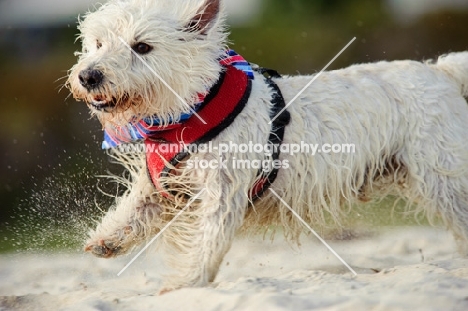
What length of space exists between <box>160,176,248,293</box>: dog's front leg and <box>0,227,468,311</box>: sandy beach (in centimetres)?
14

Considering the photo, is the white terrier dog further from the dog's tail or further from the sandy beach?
the sandy beach

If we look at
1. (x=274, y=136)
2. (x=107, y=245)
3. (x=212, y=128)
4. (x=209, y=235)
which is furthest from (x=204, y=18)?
(x=107, y=245)

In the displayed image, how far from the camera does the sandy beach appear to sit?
4.51 m

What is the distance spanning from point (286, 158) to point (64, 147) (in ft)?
19.2

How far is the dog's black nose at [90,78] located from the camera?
4801 mm

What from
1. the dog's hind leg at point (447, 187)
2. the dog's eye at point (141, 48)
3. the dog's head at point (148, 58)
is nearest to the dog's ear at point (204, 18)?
the dog's head at point (148, 58)

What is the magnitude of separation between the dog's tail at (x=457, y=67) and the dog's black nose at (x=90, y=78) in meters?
2.75

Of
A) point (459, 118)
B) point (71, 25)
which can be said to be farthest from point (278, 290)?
point (71, 25)

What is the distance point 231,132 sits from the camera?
203 inches

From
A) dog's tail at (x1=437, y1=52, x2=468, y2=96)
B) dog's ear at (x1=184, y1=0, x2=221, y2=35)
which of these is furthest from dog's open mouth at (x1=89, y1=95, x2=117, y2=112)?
dog's tail at (x1=437, y1=52, x2=468, y2=96)

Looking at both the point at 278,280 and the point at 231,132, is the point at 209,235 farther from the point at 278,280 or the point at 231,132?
the point at 231,132

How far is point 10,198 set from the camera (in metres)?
11.0

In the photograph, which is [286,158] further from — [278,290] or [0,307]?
[0,307]

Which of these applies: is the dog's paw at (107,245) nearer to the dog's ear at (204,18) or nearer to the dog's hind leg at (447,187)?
the dog's ear at (204,18)
